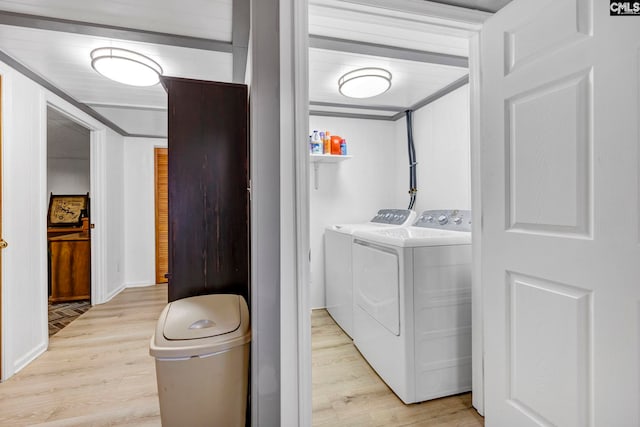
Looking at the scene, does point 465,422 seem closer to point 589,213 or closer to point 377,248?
point 377,248

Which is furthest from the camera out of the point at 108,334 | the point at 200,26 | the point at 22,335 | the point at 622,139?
the point at 108,334

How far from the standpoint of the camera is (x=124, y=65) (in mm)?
1942

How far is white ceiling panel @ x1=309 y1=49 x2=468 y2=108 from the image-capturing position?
2.08 m

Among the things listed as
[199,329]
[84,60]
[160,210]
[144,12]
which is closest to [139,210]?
[160,210]

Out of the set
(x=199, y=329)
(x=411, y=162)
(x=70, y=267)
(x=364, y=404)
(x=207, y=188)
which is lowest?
(x=364, y=404)

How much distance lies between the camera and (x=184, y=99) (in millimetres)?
1498

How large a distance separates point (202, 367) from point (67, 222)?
4509 mm

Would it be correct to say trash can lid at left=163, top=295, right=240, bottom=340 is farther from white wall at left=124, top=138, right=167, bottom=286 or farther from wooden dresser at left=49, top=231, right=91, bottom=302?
white wall at left=124, top=138, right=167, bottom=286

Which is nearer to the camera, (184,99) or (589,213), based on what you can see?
(589,213)

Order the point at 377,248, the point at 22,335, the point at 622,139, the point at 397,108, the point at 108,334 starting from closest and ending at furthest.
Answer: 1. the point at 622,139
2. the point at 377,248
3. the point at 22,335
4. the point at 108,334
5. the point at 397,108

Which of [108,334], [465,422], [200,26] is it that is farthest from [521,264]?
[108,334]

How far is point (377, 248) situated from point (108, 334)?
2.46 metres

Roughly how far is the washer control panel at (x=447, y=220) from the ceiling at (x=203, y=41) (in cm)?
106

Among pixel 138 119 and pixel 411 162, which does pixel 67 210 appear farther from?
pixel 411 162
